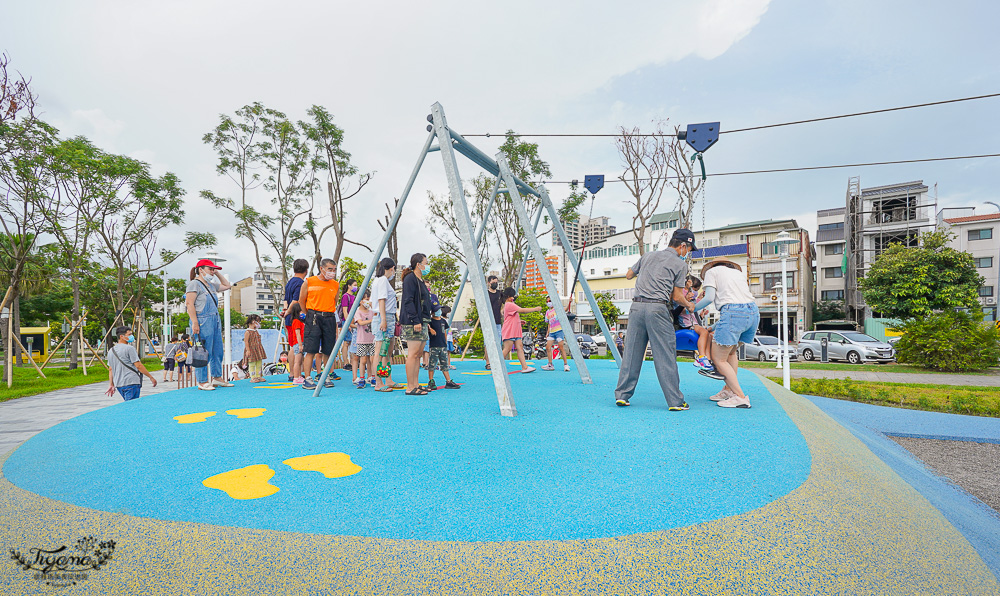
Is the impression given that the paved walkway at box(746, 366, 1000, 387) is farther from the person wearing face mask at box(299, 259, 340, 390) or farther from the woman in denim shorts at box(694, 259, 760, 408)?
the person wearing face mask at box(299, 259, 340, 390)

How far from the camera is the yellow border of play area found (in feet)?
6.42

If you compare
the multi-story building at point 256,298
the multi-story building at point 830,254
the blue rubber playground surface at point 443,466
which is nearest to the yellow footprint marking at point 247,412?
the blue rubber playground surface at point 443,466

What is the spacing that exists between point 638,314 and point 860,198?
161 feet

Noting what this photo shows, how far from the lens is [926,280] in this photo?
3097cm

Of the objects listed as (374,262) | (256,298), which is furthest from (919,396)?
(256,298)

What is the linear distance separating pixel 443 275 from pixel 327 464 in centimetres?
2208

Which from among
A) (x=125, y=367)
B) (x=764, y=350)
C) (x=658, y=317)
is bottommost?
(x=764, y=350)

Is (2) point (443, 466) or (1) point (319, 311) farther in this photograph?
(1) point (319, 311)

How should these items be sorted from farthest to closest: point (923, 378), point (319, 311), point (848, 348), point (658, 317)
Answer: point (848, 348)
point (923, 378)
point (319, 311)
point (658, 317)

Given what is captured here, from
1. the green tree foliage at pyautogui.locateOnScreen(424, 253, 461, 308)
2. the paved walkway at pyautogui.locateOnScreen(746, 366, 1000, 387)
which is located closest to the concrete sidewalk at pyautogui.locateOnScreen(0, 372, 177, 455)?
the green tree foliage at pyautogui.locateOnScreen(424, 253, 461, 308)

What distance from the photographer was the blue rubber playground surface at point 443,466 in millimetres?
2346

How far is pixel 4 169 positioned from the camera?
1379 centimetres

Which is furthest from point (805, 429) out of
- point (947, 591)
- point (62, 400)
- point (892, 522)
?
point (62, 400)

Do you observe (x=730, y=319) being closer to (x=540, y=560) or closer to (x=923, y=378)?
(x=540, y=560)
